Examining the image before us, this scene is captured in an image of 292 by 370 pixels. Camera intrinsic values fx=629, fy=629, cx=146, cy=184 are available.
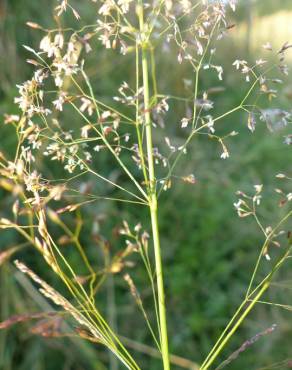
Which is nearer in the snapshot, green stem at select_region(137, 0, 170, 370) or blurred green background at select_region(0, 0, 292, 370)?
green stem at select_region(137, 0, 170, 370)

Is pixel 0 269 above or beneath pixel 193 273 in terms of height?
above

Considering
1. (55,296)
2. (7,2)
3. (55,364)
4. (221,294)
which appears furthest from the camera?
(7,2)

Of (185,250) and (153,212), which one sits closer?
(153,212)

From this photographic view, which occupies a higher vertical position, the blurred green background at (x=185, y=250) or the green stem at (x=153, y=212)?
the green stem at (x=153, y=212)

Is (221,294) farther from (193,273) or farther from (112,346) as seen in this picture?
(112,346)

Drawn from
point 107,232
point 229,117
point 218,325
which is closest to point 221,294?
point 218,325

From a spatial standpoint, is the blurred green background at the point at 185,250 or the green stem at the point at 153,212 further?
the blurred green background at the point at 185,250

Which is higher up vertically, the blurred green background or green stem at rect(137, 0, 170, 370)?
green stem at rect(137, 0, 170, 370)

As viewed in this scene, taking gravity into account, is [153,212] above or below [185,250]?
above
